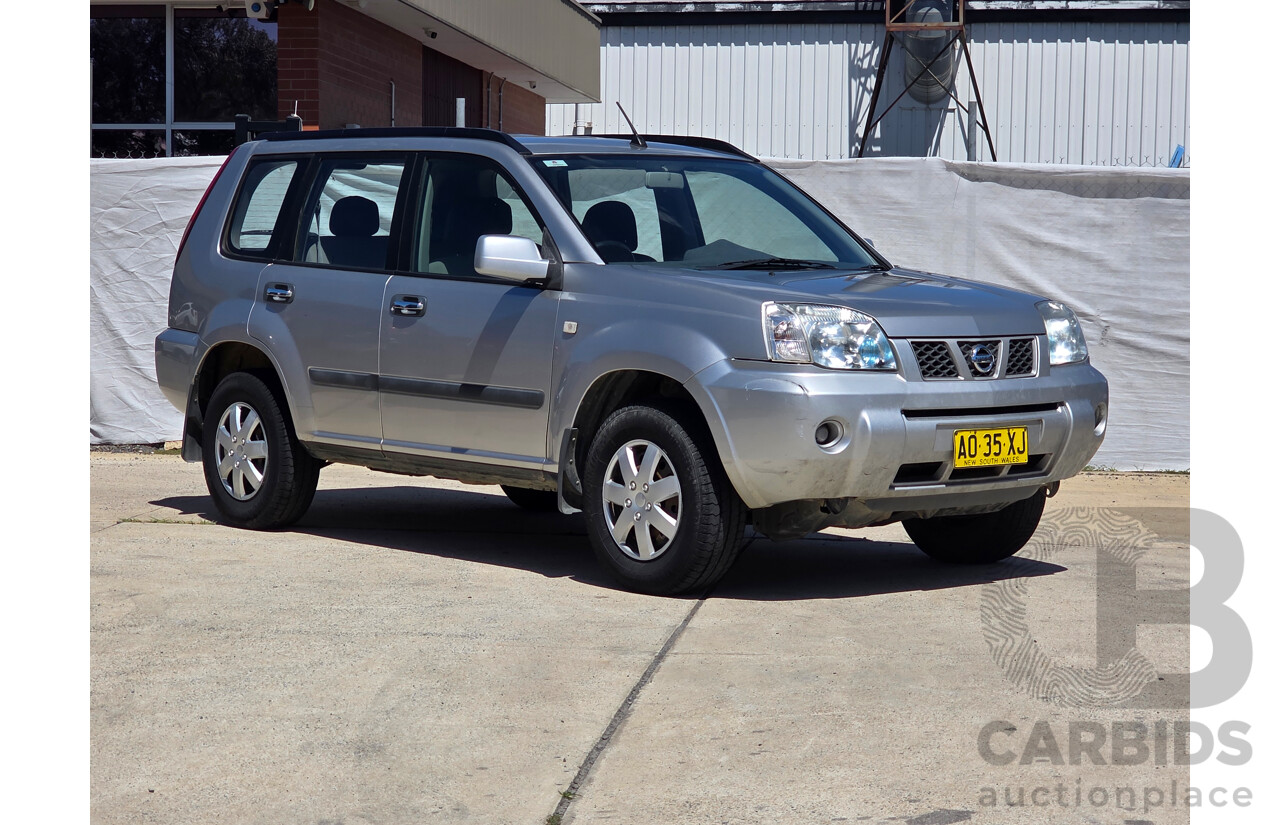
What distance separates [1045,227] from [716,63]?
1637 centimetres

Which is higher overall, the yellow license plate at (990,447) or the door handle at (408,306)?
the door handle at (408,306)

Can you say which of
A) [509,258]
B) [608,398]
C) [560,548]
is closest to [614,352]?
[608,398]

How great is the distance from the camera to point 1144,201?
10125 mm

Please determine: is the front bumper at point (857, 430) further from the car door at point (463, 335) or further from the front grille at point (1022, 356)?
the car door at point (463, 335)

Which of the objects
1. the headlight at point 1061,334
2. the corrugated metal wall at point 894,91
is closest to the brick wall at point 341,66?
the headlight at point 1061,334

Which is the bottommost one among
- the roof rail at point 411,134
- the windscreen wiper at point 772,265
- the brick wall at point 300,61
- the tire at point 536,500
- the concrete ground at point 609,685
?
the concrete ground at point 609,685

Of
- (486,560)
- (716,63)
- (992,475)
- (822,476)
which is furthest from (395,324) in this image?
(716,63)

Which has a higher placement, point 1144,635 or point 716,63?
point 716,63

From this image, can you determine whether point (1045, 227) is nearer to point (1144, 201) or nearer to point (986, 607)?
point (1144, 201)

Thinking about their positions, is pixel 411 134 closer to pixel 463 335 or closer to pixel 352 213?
pixel 352 213

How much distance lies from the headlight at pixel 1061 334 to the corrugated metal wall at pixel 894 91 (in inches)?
764

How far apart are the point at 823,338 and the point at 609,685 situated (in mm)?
1709

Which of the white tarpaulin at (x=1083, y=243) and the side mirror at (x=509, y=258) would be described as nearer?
the side mirror at (x=509, y=258)

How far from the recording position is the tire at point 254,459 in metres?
7.61
